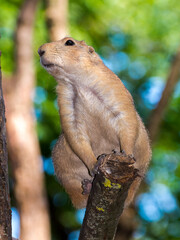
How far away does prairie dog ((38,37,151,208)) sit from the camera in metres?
5.02

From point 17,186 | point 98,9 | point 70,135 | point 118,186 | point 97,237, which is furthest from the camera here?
point 98,9

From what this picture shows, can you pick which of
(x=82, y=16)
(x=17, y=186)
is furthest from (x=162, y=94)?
(x=82, y=16)

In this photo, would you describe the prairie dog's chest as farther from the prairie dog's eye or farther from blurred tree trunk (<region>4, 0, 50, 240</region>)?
blurred tree trunk (<region>4, 0, 50, 240</region>)

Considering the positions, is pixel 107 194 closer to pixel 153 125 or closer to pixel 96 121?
pixel 96 121

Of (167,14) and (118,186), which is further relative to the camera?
(167,14)

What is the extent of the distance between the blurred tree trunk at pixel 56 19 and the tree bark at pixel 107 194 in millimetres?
7355

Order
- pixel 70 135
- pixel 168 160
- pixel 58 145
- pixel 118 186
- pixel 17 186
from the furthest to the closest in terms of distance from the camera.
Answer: pixel 168 160, pixel 17 186, pixel 58 145, pixel 70 135, pixel 118 186

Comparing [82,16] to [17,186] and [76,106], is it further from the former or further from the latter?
[76,106]

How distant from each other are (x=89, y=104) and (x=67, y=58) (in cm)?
65

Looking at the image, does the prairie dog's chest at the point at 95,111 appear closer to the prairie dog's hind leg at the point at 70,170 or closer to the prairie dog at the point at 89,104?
the prairie dog at the point at 89,104

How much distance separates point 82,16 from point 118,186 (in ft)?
37.9

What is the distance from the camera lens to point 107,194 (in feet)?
11.5

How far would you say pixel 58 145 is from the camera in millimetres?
5664

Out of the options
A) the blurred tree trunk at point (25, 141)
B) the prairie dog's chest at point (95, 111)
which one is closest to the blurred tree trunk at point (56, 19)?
the blurred tree trunk at point (25, 141)
